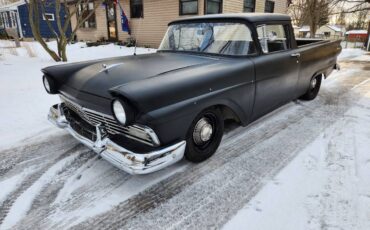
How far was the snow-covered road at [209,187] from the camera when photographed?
7.07 feet

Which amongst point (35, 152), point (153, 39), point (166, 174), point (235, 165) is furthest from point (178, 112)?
point (153, 39)

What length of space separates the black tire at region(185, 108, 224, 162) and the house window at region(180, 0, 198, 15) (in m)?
10.2

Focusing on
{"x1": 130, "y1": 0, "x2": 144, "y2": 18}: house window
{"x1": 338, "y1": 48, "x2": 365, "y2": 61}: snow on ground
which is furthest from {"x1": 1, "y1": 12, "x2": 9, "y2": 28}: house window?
{"x1": 338, "y1": 48, "x2": 365, "y2": 61}: snow on ground

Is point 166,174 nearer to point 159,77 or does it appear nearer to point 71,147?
point 159,77

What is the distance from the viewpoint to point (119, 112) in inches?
86.7

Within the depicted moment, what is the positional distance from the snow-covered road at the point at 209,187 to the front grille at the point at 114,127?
0.52 m

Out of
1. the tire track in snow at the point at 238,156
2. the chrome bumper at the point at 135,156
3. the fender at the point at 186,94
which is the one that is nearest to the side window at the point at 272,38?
the fender at the point at 186,94

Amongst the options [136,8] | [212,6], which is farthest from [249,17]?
[136,8]

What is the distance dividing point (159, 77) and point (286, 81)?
2228 millimetres

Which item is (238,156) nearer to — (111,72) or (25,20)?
(111,72)

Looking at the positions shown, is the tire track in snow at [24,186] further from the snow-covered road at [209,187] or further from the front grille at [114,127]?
the front grille at [114,127]

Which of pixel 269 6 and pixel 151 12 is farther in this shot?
pixel 269 6

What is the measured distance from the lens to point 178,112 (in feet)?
7.71

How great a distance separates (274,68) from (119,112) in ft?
7.43
